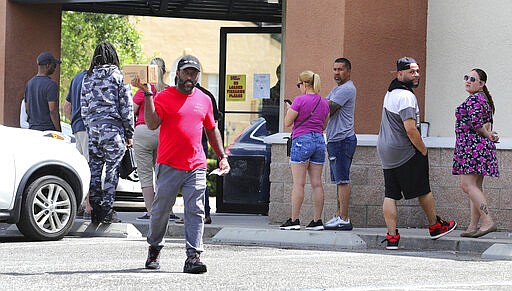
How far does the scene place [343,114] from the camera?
13.6m

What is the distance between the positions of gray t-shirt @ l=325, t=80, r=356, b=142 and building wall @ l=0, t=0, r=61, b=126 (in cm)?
509

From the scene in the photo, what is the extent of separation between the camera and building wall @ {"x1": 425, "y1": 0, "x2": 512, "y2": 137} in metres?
14.4

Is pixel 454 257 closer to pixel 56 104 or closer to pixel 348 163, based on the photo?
pixel 348 163

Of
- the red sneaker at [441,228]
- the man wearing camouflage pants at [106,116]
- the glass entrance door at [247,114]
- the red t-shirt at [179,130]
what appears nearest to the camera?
the red t-shirt at [179,130]

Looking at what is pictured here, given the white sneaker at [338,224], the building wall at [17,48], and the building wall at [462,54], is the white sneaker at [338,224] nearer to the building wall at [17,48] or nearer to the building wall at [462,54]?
the building wall at [462,54]

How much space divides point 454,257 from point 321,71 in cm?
354

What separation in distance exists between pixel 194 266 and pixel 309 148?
166 inches

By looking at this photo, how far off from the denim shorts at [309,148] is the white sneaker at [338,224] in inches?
26.3

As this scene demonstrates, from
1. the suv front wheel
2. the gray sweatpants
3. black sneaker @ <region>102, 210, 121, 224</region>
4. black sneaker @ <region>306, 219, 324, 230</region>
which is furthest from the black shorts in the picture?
the suv front wheel

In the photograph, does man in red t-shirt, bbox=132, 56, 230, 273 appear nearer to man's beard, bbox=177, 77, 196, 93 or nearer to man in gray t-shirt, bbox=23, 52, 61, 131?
man's beard, bbox=177, 77, 196, 93

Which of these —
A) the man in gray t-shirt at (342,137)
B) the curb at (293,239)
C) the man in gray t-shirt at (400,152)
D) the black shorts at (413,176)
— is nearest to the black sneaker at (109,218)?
the curb at (293,239)

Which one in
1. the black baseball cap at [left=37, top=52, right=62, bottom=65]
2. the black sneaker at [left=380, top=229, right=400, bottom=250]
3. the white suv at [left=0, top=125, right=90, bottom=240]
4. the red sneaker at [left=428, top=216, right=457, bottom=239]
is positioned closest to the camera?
the white suv at [left=0, top=125, right=90, bottom=240]

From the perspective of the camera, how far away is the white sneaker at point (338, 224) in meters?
13.5

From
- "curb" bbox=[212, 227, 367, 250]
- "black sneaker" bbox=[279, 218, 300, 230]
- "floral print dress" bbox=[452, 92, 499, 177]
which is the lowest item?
"curb" bbox=[212, 227, 367, 250]
